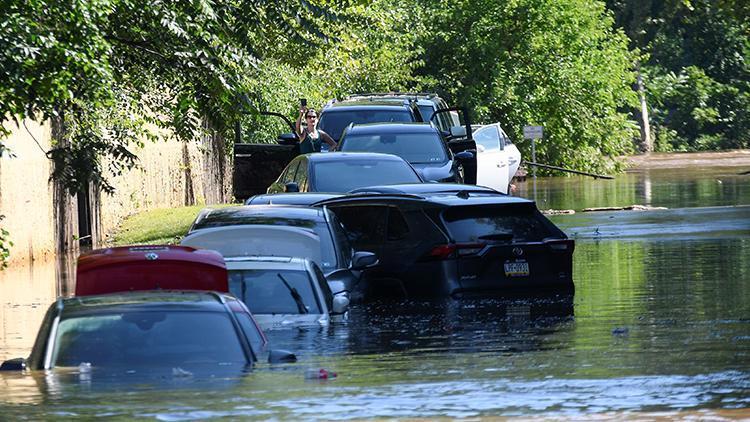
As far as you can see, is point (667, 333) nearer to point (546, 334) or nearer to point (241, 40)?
point (546, 334)

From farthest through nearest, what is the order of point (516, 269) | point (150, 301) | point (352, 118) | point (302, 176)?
point (352, 118) → point (302, 176) → point (516, 269) → point (150, 301)

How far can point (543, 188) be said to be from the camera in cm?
4478

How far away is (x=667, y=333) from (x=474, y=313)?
104 inches

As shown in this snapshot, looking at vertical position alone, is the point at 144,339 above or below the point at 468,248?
below

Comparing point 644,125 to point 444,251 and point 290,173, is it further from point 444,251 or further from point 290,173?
point 444,251

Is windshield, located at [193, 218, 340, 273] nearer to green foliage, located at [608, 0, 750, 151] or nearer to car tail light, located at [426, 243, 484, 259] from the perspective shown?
car tail light, located at [426, 243, 484, 259]

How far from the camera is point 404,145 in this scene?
86.7 feet

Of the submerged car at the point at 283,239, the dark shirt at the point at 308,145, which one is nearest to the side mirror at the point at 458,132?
the dark shirt at the point at 308,145

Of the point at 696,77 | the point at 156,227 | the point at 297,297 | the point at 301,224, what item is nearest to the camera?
the point at 297,297

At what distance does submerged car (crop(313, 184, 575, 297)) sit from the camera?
17250mm

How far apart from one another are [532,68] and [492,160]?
58.4 ft

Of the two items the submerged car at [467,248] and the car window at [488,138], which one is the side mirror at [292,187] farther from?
the car window at [488,138]

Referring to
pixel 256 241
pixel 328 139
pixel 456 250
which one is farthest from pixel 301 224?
pixel 328 139

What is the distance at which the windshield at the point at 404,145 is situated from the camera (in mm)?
26141
